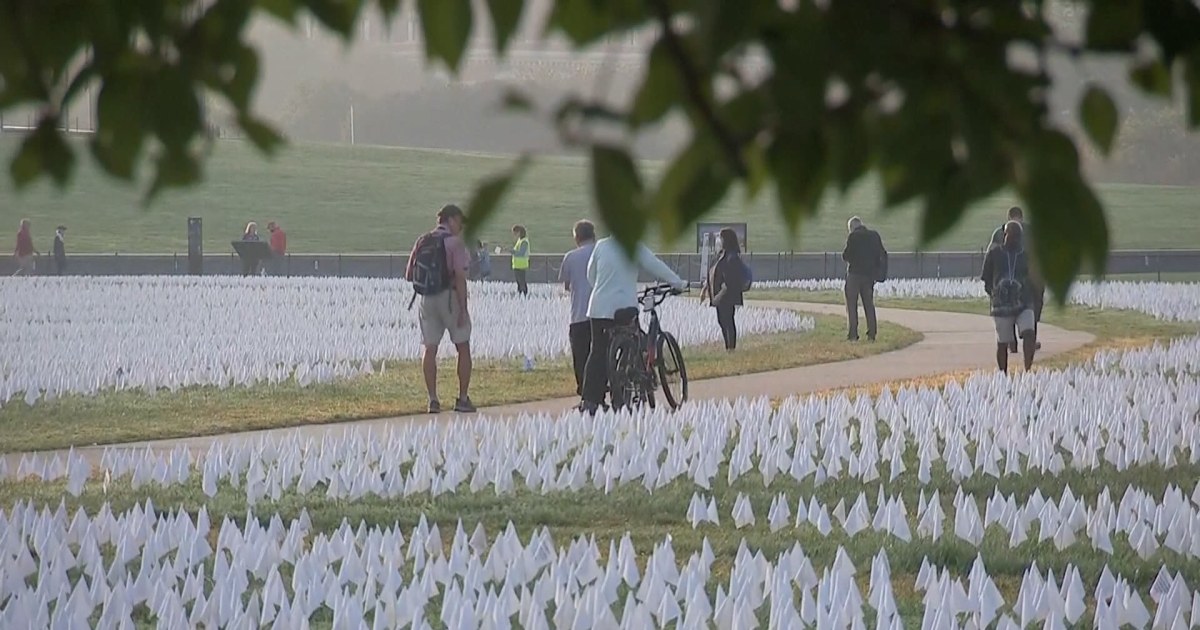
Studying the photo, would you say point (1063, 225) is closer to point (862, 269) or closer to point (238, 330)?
point (862, 269)

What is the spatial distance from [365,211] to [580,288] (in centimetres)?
7243

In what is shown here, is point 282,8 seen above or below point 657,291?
above

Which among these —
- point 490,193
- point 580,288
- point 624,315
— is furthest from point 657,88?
point 580,288

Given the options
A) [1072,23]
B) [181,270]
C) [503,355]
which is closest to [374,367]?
[503,355]

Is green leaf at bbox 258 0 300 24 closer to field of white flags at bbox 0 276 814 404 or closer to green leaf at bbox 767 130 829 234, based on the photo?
green leaf at bbox 767 130 829 234

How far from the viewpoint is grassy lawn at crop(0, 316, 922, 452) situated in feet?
46.3

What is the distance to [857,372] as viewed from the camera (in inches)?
768

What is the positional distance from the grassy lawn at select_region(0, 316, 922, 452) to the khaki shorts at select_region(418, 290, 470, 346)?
88 centimetres

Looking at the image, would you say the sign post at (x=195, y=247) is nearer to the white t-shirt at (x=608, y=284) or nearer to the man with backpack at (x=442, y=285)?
the man with backpack at (x=442, y=285)

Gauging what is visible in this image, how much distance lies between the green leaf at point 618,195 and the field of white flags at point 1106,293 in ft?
83.9

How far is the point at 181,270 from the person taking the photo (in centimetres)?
5500

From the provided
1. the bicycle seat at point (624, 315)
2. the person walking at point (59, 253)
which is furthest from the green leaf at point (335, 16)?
the person walking at point (59, 253)

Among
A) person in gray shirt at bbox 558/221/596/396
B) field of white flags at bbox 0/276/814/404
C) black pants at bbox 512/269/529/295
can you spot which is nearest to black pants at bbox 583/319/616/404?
person in gray shirt at bbox 558/221/596/396

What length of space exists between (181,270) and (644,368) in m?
42.8
